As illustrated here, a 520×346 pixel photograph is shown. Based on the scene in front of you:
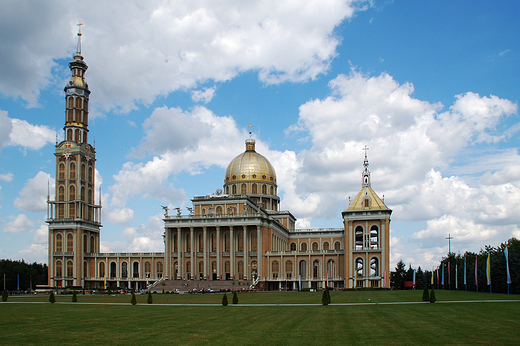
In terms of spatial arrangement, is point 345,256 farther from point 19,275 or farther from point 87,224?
point 19,275

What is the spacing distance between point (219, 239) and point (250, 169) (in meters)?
23.6

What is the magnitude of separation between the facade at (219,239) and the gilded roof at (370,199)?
9.0 inches

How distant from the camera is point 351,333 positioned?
26.5m

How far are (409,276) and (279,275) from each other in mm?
39149

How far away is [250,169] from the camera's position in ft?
414

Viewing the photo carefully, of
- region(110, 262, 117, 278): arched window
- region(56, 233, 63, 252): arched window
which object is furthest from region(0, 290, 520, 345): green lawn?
region(110, 262, 117, 278): arched window

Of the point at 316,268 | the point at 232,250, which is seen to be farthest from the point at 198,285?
the point at 316,268

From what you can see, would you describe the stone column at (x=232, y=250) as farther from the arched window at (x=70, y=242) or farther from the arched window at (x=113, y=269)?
the arched window at (x=70, y=242)

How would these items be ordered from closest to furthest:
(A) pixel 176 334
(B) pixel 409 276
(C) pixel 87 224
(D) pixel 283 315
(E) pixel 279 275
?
(A) pixel 176 334 < (D) pixel 283 315 < (E) pixel 279 275 < (C) pixel 87 224 < (B) pixel 409 276

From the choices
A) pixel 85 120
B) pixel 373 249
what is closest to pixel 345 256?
pixel 373 249

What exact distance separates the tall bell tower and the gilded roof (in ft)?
191

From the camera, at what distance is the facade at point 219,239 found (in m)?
104

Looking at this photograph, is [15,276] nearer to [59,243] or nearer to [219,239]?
[59,243]

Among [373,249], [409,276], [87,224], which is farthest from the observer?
[409,276]
